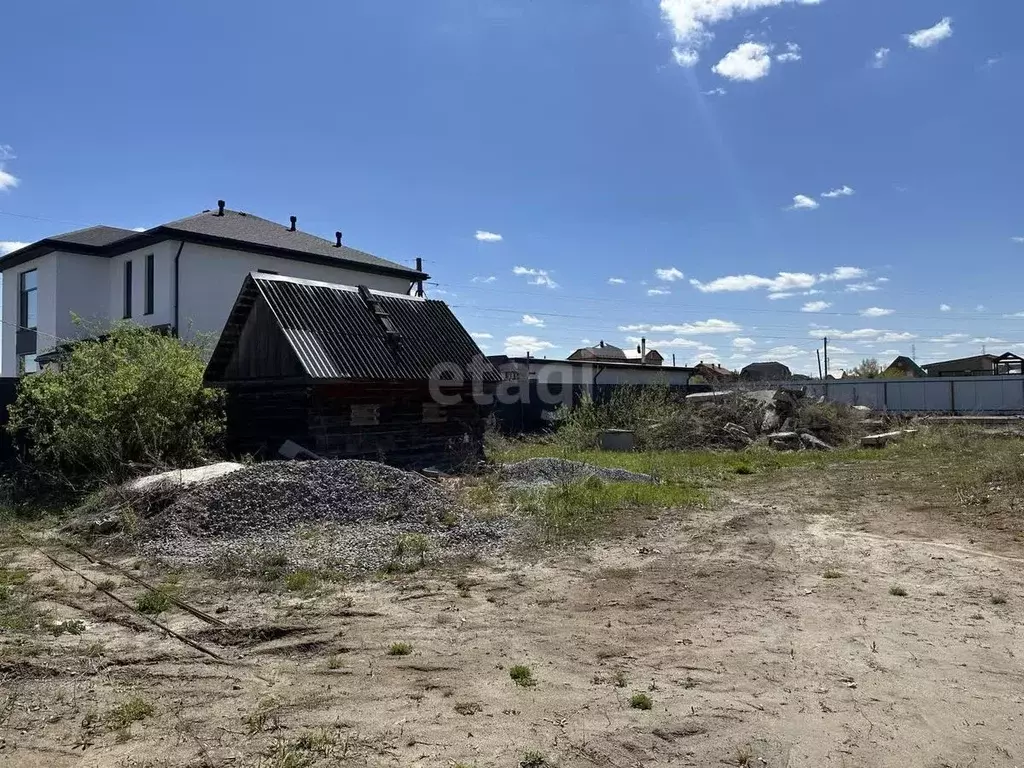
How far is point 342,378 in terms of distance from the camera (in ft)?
47.9

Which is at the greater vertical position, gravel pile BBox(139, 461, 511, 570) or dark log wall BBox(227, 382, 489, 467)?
dark log wall BBox(227, 382, 489, 467)

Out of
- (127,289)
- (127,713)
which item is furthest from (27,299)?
(127,713)

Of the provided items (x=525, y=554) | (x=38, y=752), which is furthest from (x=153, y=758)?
(x=525, y=554)

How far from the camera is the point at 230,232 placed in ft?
79.8

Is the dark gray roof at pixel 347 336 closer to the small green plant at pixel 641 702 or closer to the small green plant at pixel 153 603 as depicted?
the small green plant at pixel 153 603

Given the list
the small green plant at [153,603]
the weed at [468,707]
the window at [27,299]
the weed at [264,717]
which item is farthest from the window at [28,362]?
the weed at [468,707]

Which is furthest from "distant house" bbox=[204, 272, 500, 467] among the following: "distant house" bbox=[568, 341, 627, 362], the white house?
"distant house" bbox=[568, 341, 627, 362]

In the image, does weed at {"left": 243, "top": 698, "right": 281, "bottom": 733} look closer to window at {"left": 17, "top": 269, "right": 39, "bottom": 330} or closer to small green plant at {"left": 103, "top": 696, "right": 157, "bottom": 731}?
small green plant at {"left": 103, "top": 696, "right": 157, "bottom": 731}

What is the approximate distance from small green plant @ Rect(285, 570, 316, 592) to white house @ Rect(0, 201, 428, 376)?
15.2 metres

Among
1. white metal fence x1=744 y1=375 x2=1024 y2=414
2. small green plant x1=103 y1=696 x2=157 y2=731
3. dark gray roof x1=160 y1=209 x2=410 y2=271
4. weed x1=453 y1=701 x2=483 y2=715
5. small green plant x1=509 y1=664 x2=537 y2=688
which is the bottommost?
weed x1=453 y1=701 x2=483 y2=715

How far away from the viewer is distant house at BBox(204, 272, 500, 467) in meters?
14.9

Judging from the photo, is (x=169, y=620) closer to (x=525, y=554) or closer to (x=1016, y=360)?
(x=525, y=554)

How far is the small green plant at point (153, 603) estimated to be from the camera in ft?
21.8

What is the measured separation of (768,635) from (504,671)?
7.34 ft
